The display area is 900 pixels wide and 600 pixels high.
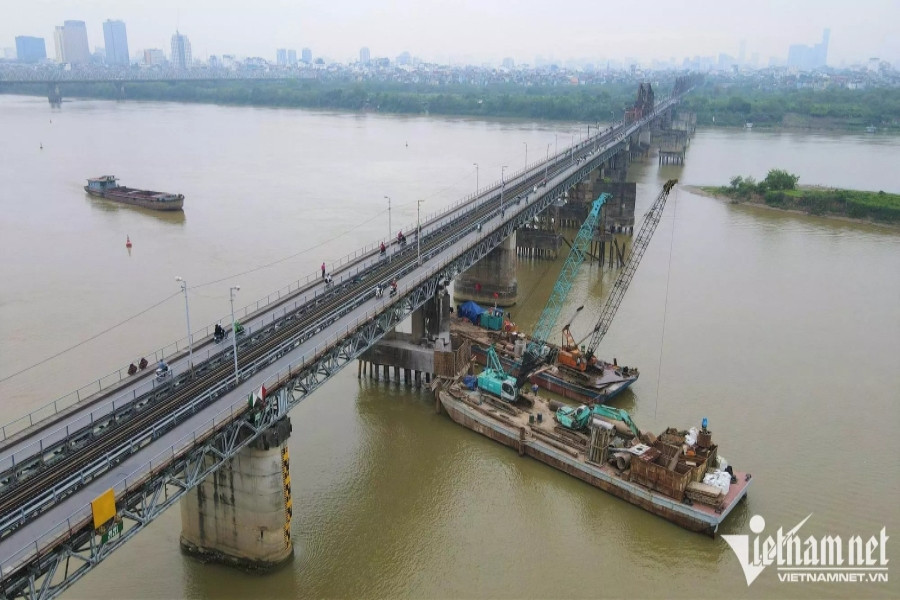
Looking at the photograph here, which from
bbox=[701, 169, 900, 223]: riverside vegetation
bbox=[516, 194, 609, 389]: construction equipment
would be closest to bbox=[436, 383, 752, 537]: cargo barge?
bbox=[516, 194, 609, 389]: construction equipment

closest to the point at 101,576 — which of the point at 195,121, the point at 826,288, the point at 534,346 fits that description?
the point at 534,346

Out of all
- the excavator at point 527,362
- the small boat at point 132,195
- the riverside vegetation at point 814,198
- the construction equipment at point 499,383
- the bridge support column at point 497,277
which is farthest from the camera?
the riverside vegetation at point 814,198

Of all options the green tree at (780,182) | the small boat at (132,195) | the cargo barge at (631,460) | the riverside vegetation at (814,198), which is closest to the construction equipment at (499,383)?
the cargo barge at (631,460)

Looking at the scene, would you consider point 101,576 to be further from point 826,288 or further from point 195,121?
point 195,121

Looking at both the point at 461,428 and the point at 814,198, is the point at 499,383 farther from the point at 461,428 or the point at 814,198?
the point at 814,198

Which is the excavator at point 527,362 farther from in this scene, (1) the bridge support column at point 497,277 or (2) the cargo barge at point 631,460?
(1) the bridge support column at point 497,277

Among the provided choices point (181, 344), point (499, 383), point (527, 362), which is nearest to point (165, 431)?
point (499, 383)
